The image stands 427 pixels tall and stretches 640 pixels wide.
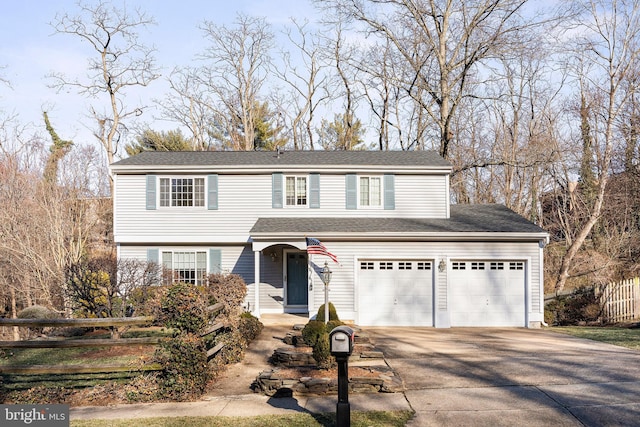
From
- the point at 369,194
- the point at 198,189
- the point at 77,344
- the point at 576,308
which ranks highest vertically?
the point at 198,189

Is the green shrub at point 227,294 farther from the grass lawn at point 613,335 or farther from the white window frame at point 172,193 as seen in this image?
the grass lawn at point 613,335

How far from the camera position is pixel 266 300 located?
19984 millimetres

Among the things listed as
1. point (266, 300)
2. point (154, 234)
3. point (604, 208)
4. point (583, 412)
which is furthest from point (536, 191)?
point (583, 412)

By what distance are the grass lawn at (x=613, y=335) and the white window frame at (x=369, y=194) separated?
23.7 feet

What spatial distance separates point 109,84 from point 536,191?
27.7 metres

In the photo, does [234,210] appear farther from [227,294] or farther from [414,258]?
[227,294]

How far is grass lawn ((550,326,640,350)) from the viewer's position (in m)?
13.9

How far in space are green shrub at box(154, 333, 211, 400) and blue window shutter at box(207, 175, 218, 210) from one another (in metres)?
11.2

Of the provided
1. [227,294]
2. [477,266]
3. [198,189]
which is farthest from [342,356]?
[198,189]

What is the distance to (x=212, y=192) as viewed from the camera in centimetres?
1994

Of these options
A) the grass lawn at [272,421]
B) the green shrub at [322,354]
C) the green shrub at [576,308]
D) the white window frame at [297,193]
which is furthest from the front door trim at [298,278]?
the grass lawn at [272,421]

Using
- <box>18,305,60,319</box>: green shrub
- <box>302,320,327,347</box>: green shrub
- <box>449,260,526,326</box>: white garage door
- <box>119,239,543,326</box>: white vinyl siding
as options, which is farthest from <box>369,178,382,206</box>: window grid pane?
<box>18,305,60,319</box>: green shrub

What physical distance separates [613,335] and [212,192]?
1372cm

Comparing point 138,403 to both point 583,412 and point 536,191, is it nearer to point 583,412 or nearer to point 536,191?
point 583,412
